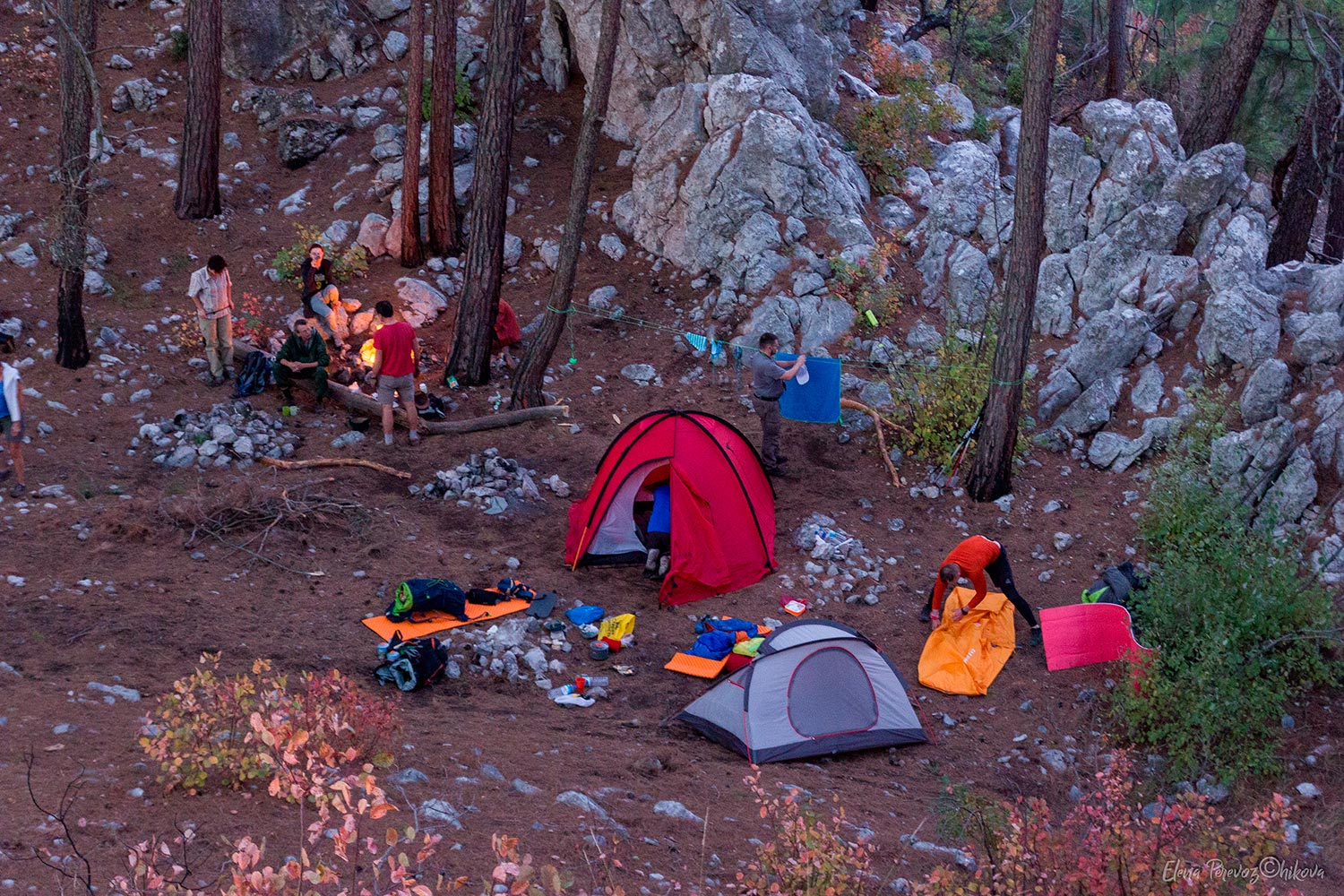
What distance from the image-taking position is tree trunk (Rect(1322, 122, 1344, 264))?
44.2 feet

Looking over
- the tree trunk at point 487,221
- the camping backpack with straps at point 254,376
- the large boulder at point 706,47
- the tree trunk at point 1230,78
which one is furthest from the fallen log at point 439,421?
the tree trunk at point 1230,78

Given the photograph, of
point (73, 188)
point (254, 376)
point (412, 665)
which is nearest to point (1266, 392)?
point (412, 665)

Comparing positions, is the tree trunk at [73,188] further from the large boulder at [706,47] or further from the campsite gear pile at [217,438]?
the large boulder at [706,47]

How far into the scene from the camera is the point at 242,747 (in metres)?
5.21

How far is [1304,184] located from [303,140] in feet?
48.1

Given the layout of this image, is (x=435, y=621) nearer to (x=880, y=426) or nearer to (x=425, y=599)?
(x=425, y=599)

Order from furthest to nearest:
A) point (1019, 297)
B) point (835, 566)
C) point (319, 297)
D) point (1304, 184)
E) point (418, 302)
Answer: point (418, 302)
point (319, 297)
point (1304, 184)
point (1019, 297)
point (835, 566)

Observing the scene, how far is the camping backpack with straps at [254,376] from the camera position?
11.8m

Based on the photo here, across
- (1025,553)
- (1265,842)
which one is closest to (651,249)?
(1025,553)

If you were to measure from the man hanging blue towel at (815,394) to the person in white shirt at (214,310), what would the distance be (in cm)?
656

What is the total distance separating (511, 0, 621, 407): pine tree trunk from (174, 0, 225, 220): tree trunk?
6.12 metres

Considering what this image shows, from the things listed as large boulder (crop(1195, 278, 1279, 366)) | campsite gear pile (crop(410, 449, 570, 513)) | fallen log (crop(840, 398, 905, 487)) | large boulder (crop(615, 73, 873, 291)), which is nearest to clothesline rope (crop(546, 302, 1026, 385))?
fallen log (crop(840, 398, 905, 487))

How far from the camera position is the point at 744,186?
14.3 metres

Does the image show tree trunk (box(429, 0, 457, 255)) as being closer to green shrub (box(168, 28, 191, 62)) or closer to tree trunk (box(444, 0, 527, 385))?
tree trunk (box(444, 0, 527, 385))
